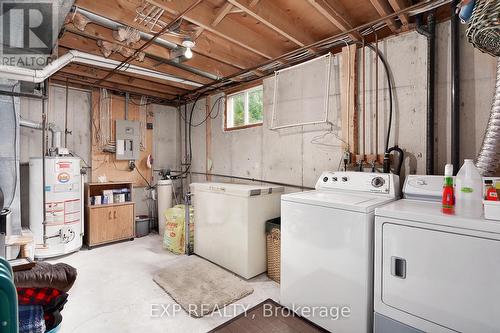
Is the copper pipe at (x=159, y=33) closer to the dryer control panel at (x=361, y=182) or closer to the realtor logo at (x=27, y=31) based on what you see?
the realtor logo at (x=27, y=31)

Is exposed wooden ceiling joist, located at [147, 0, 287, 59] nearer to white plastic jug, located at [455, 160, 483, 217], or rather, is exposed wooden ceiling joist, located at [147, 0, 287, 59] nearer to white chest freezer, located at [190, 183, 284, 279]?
white chest freezer, located at [190, 183, 284, 279]

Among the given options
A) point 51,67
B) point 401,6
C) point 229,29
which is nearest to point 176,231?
point 51,67

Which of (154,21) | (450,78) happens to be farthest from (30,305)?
(450,78)

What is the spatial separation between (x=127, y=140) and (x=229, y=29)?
2.96 meters

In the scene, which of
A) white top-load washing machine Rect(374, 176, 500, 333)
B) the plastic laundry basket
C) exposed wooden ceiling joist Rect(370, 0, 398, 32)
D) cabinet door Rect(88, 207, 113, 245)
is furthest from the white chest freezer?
exposed wooden ceiling joist Rect(370, 0, 398, 32)

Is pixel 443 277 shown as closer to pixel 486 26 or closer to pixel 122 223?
pixel 486 26

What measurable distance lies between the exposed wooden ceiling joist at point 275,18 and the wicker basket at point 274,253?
78.4 inches

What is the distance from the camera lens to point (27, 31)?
2.10 m

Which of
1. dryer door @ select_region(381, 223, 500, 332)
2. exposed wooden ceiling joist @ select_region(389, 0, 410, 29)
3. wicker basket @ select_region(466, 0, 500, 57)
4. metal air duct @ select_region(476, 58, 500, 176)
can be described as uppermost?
exposed wooden ceiling joist @ select_region(389, 0, 410, 29)

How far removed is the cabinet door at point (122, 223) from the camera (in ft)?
12.6

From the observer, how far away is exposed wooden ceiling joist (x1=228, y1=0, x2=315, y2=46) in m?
1.97

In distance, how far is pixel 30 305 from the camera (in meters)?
1.07

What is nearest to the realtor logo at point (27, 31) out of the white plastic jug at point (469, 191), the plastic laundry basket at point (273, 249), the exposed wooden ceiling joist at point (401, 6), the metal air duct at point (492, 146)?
the exposed wooden ceiling joist at point (401, 6)

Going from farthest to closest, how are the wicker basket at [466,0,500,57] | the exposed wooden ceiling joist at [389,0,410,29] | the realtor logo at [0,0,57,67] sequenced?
the exposed wooden ceiling joist at [389,0,410,29], the realtor logo at [0,0,57,67], the wicker basket at [466,0,500,57]
